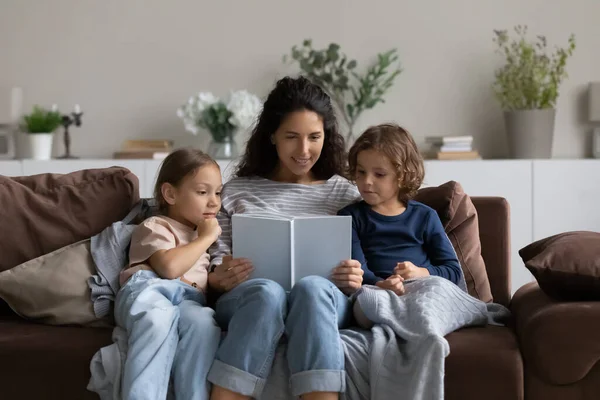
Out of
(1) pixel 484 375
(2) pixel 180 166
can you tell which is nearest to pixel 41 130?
(2) pixel 180 166

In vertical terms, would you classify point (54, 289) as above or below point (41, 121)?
below

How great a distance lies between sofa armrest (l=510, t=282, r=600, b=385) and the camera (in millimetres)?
1951

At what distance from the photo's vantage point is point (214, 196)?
8.04ft

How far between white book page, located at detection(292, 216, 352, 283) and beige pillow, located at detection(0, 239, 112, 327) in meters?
0.58

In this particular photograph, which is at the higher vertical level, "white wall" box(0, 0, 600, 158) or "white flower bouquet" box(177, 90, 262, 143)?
"white wall" box(0, 0, 600, 158)

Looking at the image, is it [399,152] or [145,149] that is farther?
[145,149]

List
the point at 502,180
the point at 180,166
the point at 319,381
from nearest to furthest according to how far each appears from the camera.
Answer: the point at 319,381, the point at 180,166, the point at 502,180

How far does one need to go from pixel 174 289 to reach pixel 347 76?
222 cm

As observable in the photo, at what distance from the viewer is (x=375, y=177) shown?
2416 millimetres

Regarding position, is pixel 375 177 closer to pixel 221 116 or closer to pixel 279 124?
pixel 279 124

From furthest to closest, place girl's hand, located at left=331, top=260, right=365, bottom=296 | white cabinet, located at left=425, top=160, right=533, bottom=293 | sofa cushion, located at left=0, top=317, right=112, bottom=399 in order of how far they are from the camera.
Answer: white cabinet, located at left=425, top=160, right=533, bottom=293 < girl's hand, located at left=331, top=260, right=365, bottom=296 < sofa cushion, located at left=0, top=317, right=112, bottom=399

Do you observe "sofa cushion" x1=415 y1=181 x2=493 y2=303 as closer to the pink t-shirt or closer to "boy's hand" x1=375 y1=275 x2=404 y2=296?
"boy's hand" x1=375 y1=275 x2=404 y2=296

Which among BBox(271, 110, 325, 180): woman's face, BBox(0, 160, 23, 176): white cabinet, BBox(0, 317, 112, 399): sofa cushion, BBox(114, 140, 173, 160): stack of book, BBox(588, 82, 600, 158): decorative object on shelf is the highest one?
BBox(588, 82, 600, 158): decorative object on shelf

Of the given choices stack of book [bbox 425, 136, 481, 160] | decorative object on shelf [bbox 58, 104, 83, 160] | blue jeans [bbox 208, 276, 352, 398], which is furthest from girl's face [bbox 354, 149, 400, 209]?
decorative object on shelf [bbox 58, 104, 83, 160]
